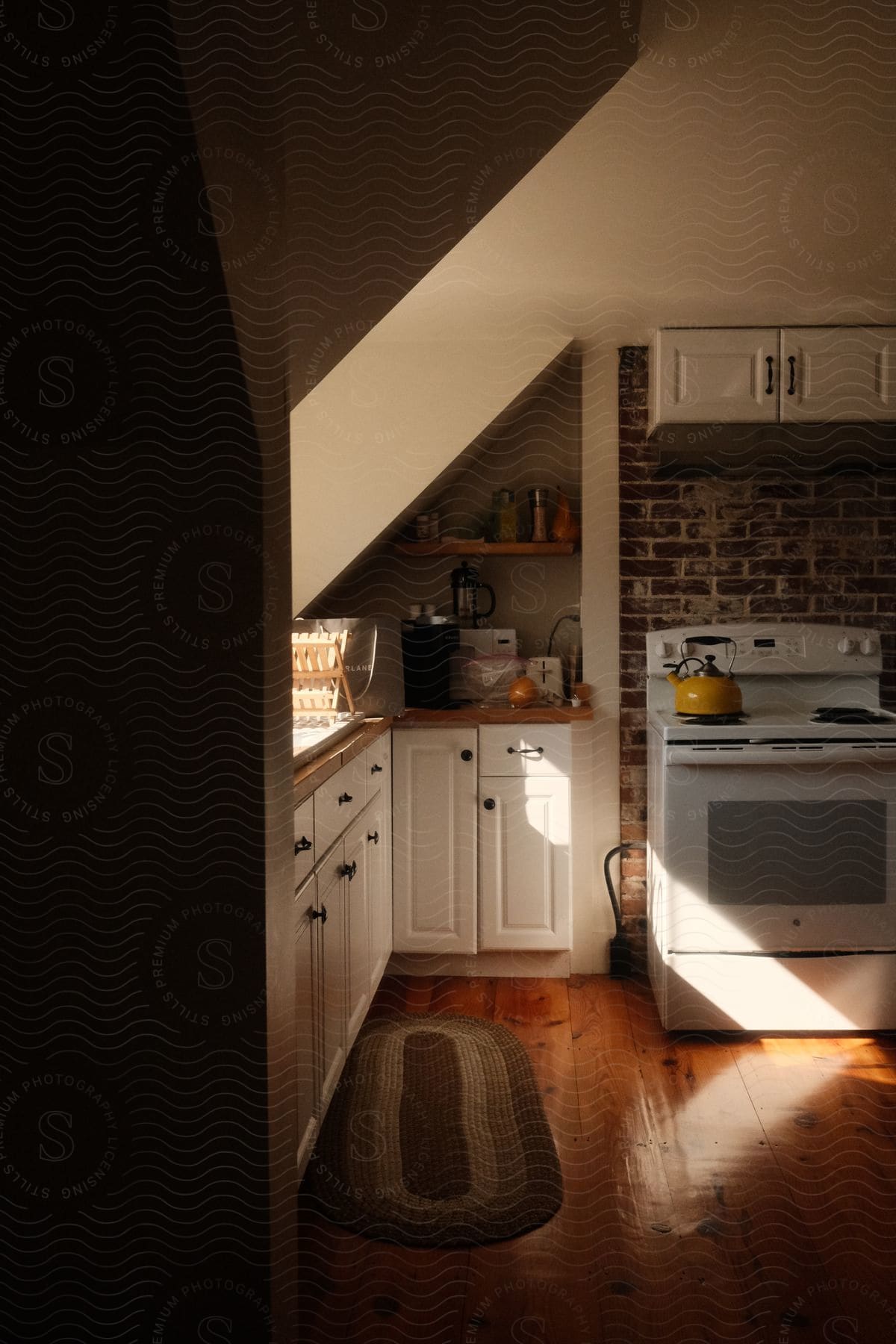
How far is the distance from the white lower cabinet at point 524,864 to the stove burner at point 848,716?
0.68 meters

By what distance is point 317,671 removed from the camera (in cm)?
238

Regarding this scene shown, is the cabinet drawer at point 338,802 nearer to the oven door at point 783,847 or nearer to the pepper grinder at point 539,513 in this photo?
the oven door at point 783,847

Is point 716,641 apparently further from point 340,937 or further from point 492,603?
point 340,937

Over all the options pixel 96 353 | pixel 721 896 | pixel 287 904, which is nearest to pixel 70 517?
pixel 96 353

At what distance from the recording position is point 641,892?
2.89m

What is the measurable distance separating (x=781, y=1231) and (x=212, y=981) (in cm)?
110

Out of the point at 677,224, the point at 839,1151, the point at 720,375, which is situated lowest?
the point at 839,1151

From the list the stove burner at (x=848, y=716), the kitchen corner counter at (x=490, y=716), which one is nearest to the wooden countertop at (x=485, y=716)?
the kitchen corner counter at (x=490, y=716)

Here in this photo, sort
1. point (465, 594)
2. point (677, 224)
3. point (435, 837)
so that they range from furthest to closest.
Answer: point (465, 594), point (435, 837), point (677, 224)

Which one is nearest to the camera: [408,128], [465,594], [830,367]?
[408,128]

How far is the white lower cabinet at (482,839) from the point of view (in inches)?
108

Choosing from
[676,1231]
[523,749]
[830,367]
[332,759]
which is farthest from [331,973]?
[830,367]

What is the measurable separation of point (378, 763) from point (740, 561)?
120 cm

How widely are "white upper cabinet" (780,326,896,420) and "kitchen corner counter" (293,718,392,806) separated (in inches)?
53.0
